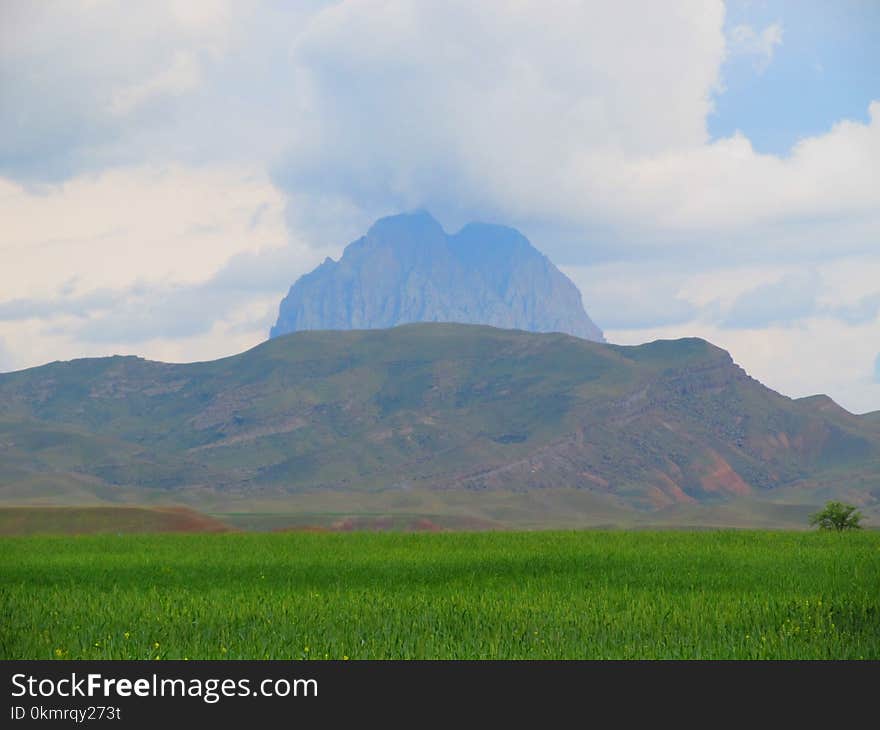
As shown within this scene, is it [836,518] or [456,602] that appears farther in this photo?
[836,518]

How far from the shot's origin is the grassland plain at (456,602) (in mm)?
21609

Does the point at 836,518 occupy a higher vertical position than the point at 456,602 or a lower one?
higher

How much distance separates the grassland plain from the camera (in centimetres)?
2161

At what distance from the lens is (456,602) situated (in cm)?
2695

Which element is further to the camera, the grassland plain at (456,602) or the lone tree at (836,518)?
the lone tree at (836,518)

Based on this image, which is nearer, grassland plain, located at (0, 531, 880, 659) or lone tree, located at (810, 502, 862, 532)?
grassland plain, located at (0, 531, 880, 659)
